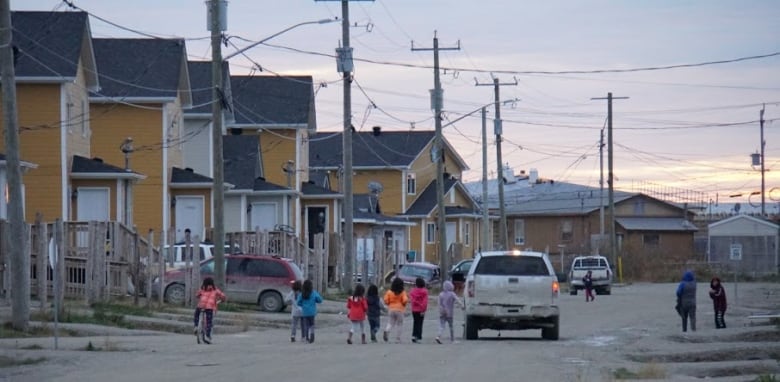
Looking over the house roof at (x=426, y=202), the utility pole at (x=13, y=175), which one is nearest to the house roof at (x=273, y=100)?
the house roof at (x=426, y=202)

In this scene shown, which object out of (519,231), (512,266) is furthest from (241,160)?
(519,231)

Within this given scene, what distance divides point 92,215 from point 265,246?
20.1 feet

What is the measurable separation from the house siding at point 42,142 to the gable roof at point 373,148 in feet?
129

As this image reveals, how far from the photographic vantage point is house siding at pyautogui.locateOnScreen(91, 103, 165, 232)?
49.3 metres

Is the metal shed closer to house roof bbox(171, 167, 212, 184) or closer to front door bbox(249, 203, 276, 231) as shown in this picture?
front door bbox(249, 203, 276, 231)

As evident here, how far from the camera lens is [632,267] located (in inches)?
3191

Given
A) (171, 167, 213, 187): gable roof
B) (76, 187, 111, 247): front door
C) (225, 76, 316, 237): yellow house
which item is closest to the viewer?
(76, 187, 111, 247): front door

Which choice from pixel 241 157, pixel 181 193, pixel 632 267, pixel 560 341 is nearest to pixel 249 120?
pixel 241 157

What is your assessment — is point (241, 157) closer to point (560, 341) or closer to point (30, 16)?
point (30, 16)

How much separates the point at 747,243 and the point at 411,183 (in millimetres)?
22328

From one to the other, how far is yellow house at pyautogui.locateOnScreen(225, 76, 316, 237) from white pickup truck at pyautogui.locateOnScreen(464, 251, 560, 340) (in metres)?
34.4

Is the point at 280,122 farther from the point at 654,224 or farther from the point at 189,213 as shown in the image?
the point at 654,224

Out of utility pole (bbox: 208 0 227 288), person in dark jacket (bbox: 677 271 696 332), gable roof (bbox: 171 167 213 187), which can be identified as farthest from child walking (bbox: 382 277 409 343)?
gable roof (bbox: 171 167 213 187)

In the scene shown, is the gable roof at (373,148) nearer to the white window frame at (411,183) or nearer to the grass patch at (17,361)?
the white window frame at (411,183)
